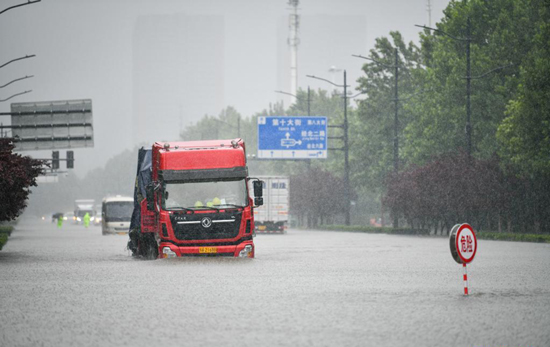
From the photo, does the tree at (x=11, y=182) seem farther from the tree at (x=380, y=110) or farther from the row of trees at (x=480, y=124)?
the tree at (x=380, y=110)

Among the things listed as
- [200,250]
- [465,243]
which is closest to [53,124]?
[200,250]

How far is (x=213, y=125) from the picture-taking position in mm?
177875

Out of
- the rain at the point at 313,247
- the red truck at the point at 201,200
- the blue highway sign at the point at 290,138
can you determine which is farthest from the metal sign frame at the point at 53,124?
the red truck at the point at 201,200

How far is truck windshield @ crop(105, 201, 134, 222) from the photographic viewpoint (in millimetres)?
67750

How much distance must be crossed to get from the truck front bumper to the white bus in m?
39.3

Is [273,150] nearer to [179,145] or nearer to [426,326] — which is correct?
[179,145]

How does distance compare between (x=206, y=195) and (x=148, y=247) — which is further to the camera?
(x=148, y=247)

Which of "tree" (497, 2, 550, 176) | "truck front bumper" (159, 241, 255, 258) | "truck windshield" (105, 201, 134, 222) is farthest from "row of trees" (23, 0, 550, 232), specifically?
"truck front bumper" (159, 241, 255, 258)

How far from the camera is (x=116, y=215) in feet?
223

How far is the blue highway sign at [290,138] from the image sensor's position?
72.0 m

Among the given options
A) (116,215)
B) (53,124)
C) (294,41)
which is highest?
(294,41)

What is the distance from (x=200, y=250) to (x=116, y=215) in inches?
1572

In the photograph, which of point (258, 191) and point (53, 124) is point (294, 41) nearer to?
point (53, 124)

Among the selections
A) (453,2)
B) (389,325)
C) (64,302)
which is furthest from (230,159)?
(453,2)
